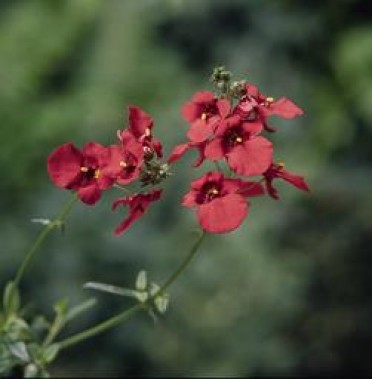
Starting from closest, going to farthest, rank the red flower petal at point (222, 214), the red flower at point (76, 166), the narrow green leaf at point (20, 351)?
the red flower petal at point (222, 214)
the red flower at point (76, 166)
the narrow green leaf at point (20, 351)

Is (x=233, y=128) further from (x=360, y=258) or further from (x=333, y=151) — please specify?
(x=333, y=151)

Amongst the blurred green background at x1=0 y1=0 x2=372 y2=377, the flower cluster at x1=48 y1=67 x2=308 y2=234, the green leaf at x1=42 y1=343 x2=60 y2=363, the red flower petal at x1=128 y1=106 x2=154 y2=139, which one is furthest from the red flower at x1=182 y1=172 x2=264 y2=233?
the blurred green background at x1=0 y1=0 x2=372 y2=377

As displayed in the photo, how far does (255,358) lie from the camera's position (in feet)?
10.1

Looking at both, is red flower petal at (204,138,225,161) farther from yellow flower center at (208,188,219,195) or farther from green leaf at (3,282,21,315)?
green leaf at (3,282,21,315)

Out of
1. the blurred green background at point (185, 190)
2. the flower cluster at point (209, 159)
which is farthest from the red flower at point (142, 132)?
the blurred green background at point (185, 190)

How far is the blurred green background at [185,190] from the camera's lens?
3.07 m

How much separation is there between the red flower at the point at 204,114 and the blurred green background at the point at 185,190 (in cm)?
162

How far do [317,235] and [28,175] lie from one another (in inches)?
39.7

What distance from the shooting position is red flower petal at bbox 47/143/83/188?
4.24ft

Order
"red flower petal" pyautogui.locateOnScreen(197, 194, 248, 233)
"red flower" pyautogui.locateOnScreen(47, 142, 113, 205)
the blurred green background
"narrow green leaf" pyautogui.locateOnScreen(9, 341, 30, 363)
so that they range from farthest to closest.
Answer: the blurred green background
"narrow green leaf" pyautogui.locateOnScreen(9, 341, 30, 363)
"red flower" pyautogui.locateOnScreen(47, 142, 113, 205)
"red flower petal" pyautogui.locateOnScreen(197, 194, 248, 233)

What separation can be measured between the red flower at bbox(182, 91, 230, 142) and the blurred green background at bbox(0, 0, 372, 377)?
63.9 inches

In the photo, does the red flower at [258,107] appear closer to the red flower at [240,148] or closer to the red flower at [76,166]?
the red flower at [240,148]

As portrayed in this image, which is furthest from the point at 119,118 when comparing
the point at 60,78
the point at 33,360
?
the point at 33,360

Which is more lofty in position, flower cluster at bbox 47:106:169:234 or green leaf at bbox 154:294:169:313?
flower cluster at bbox 47:106:169:234
